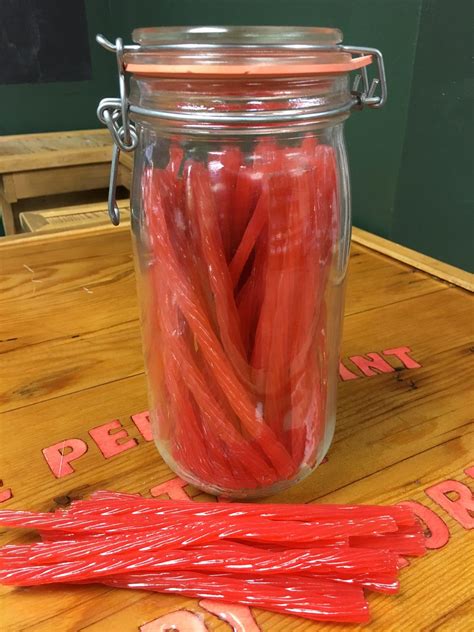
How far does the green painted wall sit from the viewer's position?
2.49 ft

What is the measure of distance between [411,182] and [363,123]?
0.38 feet

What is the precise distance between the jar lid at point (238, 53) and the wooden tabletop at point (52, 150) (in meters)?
1.12

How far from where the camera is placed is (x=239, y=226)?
0.35 m

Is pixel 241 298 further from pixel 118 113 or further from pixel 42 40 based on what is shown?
pixel 42 40

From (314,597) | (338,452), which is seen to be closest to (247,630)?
(314,597)

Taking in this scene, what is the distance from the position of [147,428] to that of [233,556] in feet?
0.52

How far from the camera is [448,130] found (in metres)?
0.79

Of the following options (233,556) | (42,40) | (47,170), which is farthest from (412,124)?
(42,40)

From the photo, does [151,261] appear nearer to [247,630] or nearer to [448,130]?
[247,630]

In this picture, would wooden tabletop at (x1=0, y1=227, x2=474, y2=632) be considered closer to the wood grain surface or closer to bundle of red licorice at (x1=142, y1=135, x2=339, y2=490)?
bundle of red licorice at (x1=142, y1=135, x2=339, y2=490)

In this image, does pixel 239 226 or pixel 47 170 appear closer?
pixel 239 226

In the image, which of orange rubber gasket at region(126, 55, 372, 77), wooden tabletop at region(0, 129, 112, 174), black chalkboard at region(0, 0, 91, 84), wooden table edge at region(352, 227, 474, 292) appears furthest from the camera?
black chalkboard at region(0, 0, 91, 84)

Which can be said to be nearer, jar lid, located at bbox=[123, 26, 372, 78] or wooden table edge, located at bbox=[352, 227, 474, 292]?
jar lid, located at bbox=[123, 26, 372, 78]

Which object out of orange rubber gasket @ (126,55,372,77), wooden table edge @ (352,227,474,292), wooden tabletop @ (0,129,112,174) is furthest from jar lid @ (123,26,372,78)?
wooden tabletop @ (0,129,112,174)
